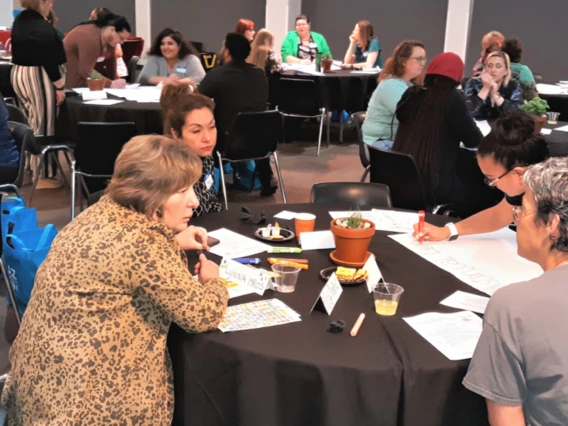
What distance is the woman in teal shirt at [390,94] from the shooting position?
445 cm

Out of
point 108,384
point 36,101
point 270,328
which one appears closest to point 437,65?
point 270,328

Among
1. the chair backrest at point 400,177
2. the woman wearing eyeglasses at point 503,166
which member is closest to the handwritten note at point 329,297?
the woman wearing eyeglasses at point 503,166

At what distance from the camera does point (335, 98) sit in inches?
274

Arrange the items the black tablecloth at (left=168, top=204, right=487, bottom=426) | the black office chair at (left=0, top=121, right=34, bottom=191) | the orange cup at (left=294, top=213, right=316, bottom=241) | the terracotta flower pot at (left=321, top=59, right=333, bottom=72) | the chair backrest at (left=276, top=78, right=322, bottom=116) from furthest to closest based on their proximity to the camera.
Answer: the terracotta flower pot at (left=321, top=59, right=333, bottom=72) → the chair backrest at (left=276, top=78, right=322, bottom=116) → the black office chair at (left=0, top=121, right=34, bottom=191) → the orange cup at (left=294, top=213, right=316, bottom=241) → the black tablecloth at (left=168, top=204, right=487, bottom=426)

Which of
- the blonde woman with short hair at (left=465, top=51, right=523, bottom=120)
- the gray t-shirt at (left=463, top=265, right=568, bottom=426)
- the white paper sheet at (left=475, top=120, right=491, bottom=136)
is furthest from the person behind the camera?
the blonde woman with short hair at (left=465, top=51, right=523, bottom=120)

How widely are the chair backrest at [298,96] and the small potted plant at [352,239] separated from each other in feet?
15.0

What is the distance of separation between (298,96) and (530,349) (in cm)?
550

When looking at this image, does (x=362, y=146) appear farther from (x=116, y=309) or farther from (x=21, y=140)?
(x=116, y=309)

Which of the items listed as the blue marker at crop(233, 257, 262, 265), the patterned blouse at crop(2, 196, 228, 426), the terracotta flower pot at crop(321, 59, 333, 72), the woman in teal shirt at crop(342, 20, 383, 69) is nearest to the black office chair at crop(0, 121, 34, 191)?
the blue marker at crop(233, 257, 262, 265)

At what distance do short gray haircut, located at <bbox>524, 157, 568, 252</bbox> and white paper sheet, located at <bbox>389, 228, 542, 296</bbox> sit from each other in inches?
23.0

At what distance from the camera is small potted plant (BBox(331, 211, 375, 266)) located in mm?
1930

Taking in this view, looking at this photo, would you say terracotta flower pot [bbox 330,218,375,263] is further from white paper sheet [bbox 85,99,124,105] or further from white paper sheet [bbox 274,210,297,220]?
white paper sheet [bbox 85,99,124,105]

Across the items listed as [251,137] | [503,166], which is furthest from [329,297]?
[251,137]

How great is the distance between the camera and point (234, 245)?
2.16 meters
